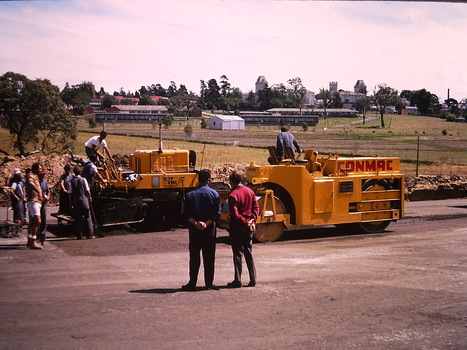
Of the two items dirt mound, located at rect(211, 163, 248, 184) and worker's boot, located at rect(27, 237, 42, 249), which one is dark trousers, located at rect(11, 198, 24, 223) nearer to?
worker's boot, located at rect(27, 237, 42, 249)

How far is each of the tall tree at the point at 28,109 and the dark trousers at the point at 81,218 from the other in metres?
20.6

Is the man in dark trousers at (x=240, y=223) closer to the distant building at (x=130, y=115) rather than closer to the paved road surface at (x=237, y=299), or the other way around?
the paved road surface at (x=237, y=299)

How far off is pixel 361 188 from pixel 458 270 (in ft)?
15.4

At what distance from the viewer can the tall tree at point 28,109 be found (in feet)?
111

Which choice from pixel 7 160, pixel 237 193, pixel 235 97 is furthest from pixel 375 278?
pixel 235 97

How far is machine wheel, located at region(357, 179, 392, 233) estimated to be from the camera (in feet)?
52.8

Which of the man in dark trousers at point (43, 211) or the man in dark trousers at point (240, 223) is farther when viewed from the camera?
the man in dark trousers at point (43, 211)

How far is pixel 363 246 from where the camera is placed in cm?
1398

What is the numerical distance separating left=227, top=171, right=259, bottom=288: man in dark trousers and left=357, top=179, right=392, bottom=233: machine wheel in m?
7.02

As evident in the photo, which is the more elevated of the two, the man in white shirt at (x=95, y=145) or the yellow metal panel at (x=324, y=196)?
the man in white shirt at (x=95, y=145)

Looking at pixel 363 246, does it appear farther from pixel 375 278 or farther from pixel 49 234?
pixel 49 234

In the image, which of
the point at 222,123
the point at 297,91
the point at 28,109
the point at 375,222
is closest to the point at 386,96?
the point at 297,91

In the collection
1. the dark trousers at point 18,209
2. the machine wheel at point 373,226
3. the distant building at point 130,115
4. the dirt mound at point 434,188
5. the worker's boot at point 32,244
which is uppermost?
the distant building at point 130,115

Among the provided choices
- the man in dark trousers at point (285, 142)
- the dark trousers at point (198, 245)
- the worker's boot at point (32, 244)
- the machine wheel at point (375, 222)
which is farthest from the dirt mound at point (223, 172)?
the dark trousers at point (198, 245)
